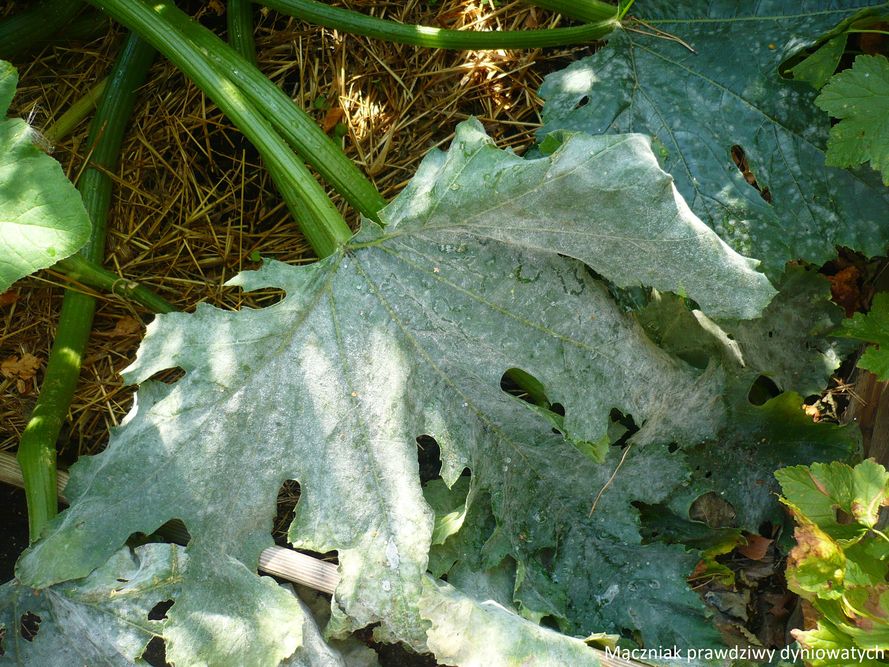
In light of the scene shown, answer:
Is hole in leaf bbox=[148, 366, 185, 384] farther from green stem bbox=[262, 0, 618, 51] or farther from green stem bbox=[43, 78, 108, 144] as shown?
green stem bbox=[262, 0, 618, 51]

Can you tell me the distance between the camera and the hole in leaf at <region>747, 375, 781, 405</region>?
252 cm

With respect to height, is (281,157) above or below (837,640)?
above

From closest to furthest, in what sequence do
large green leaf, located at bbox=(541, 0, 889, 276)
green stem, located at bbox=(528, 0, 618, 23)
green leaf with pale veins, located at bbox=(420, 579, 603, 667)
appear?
green leaf with pale veins, located at bbox=(420, 579, 603, 667) < large green leaf, located at bbox=(541, 0, 889, 276) < green stem, located at bbox=(528, 0, 618, 23)

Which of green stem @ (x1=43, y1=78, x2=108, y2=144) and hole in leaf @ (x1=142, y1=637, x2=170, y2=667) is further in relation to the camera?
green stem @ (x1=43, y1=78, x2=108, y2=144)

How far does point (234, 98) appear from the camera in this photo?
7.20 ft

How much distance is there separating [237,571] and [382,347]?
0.67m

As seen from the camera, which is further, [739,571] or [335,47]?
[335,47]

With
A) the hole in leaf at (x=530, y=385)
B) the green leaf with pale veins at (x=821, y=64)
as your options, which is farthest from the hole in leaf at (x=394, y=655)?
the green leaf with pale veins at (x=821, y=64)

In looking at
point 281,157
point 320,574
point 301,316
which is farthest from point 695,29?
point 320,574

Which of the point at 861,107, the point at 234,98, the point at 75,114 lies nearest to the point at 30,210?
the point at 234,98

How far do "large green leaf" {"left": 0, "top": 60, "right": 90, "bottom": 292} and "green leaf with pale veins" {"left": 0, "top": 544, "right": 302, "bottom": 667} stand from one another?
0.82 m

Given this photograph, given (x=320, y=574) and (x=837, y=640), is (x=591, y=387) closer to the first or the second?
(x=837, y=640)

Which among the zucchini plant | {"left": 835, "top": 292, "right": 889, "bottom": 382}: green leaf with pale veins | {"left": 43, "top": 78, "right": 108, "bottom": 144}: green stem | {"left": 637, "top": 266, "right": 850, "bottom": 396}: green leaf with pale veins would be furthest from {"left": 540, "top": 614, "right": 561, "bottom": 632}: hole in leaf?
{"left": 43, "top": 78, "right": 108, "bottom": 144}: green stem

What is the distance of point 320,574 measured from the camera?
7.70 feet
